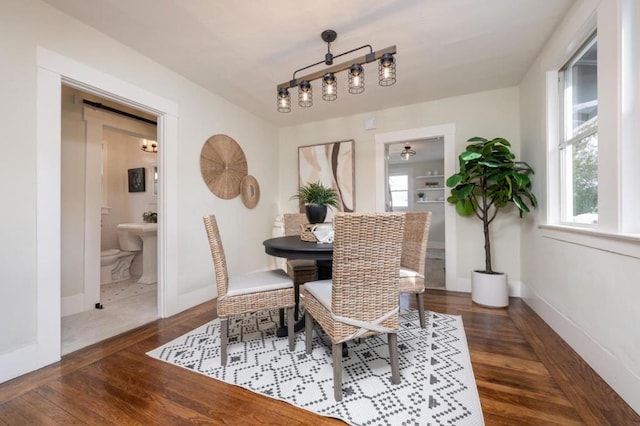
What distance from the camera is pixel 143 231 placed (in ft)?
12.0

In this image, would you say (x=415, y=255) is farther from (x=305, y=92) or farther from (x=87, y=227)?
(x=87, y=227)

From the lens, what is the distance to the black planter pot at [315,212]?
222 cm

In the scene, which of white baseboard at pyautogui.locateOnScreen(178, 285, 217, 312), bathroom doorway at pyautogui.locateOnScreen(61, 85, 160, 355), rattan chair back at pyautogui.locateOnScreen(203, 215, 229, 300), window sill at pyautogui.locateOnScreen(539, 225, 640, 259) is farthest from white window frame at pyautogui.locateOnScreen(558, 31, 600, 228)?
bathroom doorway at pyautogui.locateOnScreen(61, 85, 160, 355)

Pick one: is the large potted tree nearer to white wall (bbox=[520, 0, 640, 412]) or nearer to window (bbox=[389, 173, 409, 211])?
white wall (bbox=[520, 0, 640, 412])

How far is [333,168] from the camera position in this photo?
3996mm

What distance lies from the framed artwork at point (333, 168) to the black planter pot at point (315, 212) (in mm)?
1671

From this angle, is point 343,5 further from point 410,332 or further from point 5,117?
point 410,332

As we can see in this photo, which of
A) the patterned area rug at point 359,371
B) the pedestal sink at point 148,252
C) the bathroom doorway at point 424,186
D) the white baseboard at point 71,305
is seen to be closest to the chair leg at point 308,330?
the patterned area rug at point 359,371

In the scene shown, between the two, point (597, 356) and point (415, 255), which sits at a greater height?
point (415, 255)

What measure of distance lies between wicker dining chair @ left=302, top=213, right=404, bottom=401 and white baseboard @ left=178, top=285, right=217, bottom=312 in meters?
1.93

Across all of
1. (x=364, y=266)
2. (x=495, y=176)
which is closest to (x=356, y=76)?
(x=364, y=266)

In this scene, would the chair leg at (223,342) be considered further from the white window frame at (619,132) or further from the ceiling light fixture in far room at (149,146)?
the ceiling light fixture in far room at (149,146)

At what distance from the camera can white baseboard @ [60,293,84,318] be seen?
8.41ft

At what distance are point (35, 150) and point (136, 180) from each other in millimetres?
3185
